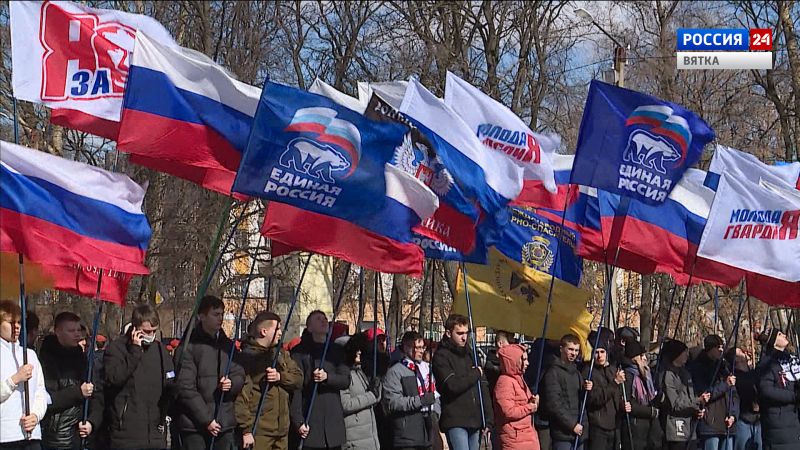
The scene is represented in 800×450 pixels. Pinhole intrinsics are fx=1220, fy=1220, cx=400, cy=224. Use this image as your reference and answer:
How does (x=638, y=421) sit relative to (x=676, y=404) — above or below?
below

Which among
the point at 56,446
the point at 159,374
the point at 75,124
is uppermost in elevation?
the point at 75,124

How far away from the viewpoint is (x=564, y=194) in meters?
13.8

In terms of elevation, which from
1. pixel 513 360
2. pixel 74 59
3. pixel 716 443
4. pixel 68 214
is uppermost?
pixel 74 59

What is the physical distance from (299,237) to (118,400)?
6.03 feet

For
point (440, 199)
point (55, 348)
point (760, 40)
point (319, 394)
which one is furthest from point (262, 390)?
point (760, 40)

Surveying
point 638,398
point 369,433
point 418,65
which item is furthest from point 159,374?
point 418,65

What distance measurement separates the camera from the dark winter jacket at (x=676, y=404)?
12398 millimetres

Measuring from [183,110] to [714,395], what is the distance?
22.0 ft

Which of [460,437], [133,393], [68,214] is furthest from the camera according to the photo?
[460,437]

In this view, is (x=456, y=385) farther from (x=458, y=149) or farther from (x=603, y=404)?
(x=458, y=149)

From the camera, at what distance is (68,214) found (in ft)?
28.1

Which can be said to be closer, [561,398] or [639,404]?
[561,398]

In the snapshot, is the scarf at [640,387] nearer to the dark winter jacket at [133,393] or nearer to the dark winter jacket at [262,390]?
the dark winter jacket at [262,390]

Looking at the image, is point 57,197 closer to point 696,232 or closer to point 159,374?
point 159,374
